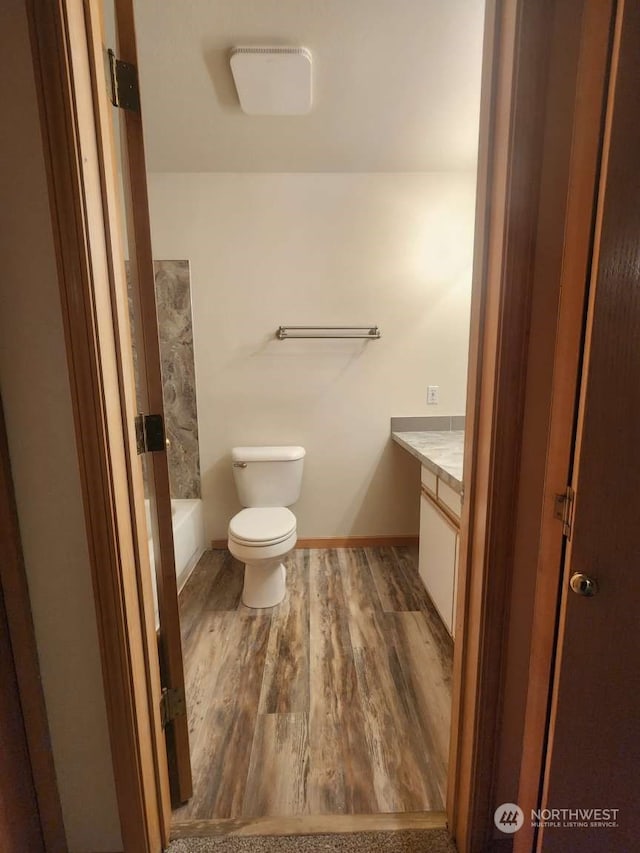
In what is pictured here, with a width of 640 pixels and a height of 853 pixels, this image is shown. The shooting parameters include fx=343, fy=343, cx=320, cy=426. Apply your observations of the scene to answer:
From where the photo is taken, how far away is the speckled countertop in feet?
4.66

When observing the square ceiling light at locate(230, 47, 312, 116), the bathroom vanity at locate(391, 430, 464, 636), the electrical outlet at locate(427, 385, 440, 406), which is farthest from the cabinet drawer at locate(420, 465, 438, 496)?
the square ceiling light at locate(230, 47, 312, 116)

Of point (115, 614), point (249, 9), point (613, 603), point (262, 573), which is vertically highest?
point (249, 9)

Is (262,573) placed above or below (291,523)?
below

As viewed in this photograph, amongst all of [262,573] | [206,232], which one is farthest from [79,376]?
[206,232]

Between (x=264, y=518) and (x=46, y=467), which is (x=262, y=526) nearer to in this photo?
(x=264, y=518)

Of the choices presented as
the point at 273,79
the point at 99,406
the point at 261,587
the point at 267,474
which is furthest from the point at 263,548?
the point at 273,79

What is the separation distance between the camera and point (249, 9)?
1176 mm

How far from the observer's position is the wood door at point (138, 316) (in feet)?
2.34

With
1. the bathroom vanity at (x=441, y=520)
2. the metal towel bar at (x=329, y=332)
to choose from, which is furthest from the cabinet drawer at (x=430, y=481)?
the metal towel bar at (x=329, y=332)

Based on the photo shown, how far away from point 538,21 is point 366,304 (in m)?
1.69

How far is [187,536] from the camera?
2.20m

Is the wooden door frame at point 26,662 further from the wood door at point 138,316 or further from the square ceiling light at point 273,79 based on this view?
the square ceiling light at point 273,79

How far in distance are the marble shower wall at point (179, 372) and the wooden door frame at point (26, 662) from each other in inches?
59.8

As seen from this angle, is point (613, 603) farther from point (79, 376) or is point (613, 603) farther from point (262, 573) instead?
point (262, 573)
